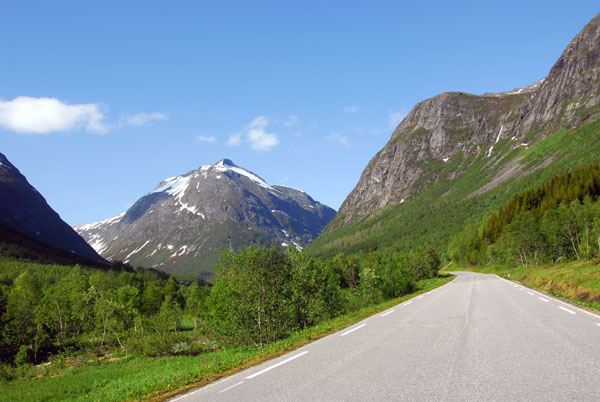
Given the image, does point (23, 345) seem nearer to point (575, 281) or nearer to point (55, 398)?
point (55, 398)

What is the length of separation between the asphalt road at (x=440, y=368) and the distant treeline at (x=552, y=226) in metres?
50.7

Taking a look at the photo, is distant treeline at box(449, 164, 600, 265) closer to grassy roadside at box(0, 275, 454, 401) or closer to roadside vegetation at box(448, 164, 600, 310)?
roadside vegetation at box(448, 164, 600, 310)

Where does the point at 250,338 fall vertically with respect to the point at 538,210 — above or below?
below

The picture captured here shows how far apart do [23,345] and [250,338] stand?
4597 cm

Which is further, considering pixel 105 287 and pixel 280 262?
pixel 105 287

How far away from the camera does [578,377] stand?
19.1 ft

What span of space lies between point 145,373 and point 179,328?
52.0m

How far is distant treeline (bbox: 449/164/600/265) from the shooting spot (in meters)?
67.1

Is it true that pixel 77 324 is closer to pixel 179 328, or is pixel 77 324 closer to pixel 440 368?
pixel 179 328

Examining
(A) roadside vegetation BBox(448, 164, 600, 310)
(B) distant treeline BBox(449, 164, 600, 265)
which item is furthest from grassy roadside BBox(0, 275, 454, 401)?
(B) distant treeline BBox(449, 164, 600, 265)

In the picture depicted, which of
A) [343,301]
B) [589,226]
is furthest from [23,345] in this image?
[589,226]

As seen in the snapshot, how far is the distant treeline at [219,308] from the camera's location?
21094 mm

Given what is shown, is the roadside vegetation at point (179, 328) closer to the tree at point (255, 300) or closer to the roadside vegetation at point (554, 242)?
the tree at point (255, 300)

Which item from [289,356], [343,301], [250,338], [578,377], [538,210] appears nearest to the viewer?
[578,377]
